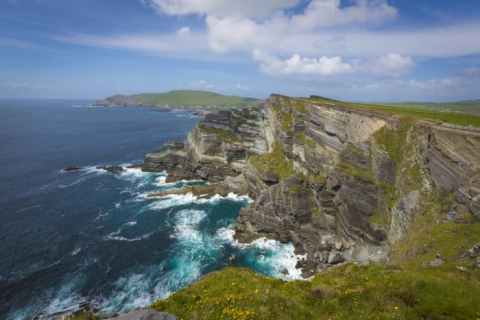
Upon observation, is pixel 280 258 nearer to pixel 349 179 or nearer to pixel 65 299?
pixel 349 179

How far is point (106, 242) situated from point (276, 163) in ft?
161

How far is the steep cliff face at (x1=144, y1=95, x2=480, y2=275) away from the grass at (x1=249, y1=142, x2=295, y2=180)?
0.28m

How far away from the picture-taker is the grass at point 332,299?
16.5m

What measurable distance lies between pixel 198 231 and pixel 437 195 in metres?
46.7

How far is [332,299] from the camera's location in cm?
1866

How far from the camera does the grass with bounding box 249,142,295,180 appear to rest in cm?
7844

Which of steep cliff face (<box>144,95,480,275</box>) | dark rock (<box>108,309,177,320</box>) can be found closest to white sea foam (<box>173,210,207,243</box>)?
steep cliff face (<box>144,95,480,275</box>)

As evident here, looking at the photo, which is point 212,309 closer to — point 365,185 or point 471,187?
point 471,187

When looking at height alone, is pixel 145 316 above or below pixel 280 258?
above

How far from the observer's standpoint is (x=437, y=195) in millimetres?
43719

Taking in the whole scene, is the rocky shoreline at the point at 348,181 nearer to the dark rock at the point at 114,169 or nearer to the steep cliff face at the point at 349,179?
the steep cliff face at the point at 349,179

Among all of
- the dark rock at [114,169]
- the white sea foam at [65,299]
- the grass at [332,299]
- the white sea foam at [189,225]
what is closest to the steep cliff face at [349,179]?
the white sea foam at [189,225]

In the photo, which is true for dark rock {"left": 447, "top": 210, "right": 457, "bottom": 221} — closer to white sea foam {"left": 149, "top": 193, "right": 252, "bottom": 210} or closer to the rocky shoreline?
the rocky shoreline

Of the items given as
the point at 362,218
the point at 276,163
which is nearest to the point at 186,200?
the point at 276,163
